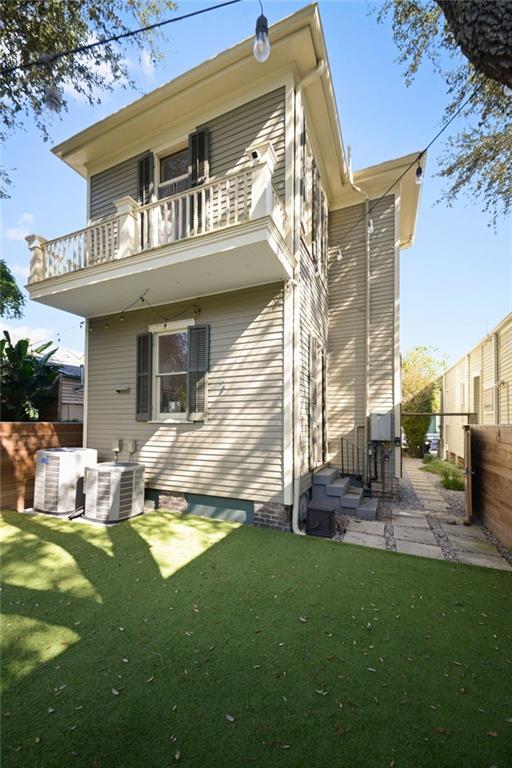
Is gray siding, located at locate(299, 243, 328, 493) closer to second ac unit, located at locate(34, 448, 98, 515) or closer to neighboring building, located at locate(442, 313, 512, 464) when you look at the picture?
second ac unit, located at locate(34, 448, 98, 515)

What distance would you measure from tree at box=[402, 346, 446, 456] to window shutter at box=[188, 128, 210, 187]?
11.1 metres

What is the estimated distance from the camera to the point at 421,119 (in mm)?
5910

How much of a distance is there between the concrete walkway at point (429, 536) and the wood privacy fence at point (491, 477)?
0.88ft

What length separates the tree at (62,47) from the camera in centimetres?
531

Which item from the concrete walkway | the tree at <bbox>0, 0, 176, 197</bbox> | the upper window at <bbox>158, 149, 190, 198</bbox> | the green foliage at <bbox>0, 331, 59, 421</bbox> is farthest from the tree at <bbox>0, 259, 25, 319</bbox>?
the concrete walkway

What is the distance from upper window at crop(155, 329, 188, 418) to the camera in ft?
19.3

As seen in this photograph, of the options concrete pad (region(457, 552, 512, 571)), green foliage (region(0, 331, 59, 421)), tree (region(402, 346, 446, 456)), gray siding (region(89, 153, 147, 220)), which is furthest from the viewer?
tree (region(402, 346, 446, 456))

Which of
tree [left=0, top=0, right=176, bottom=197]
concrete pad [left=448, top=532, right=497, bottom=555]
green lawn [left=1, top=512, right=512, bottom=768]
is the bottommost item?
concrete pad [left=448, top=532, right=497, bottom=555]

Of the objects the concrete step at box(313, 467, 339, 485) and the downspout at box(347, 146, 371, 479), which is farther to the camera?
the downspout at box(347, 146, 371, 479)

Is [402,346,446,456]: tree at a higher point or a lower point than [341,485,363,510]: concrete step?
higher

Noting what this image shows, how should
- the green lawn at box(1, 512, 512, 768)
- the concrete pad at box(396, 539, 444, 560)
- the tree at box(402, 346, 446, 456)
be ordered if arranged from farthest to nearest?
the tree at box(402, 346, 446, 456) → the concrete pad at box(396, 539, 444, 560) → the green lawn at box(1, 512, 512, 768)

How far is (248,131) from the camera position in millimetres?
5195

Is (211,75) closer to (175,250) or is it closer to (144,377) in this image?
(175,250)

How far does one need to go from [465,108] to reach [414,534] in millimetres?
7049
